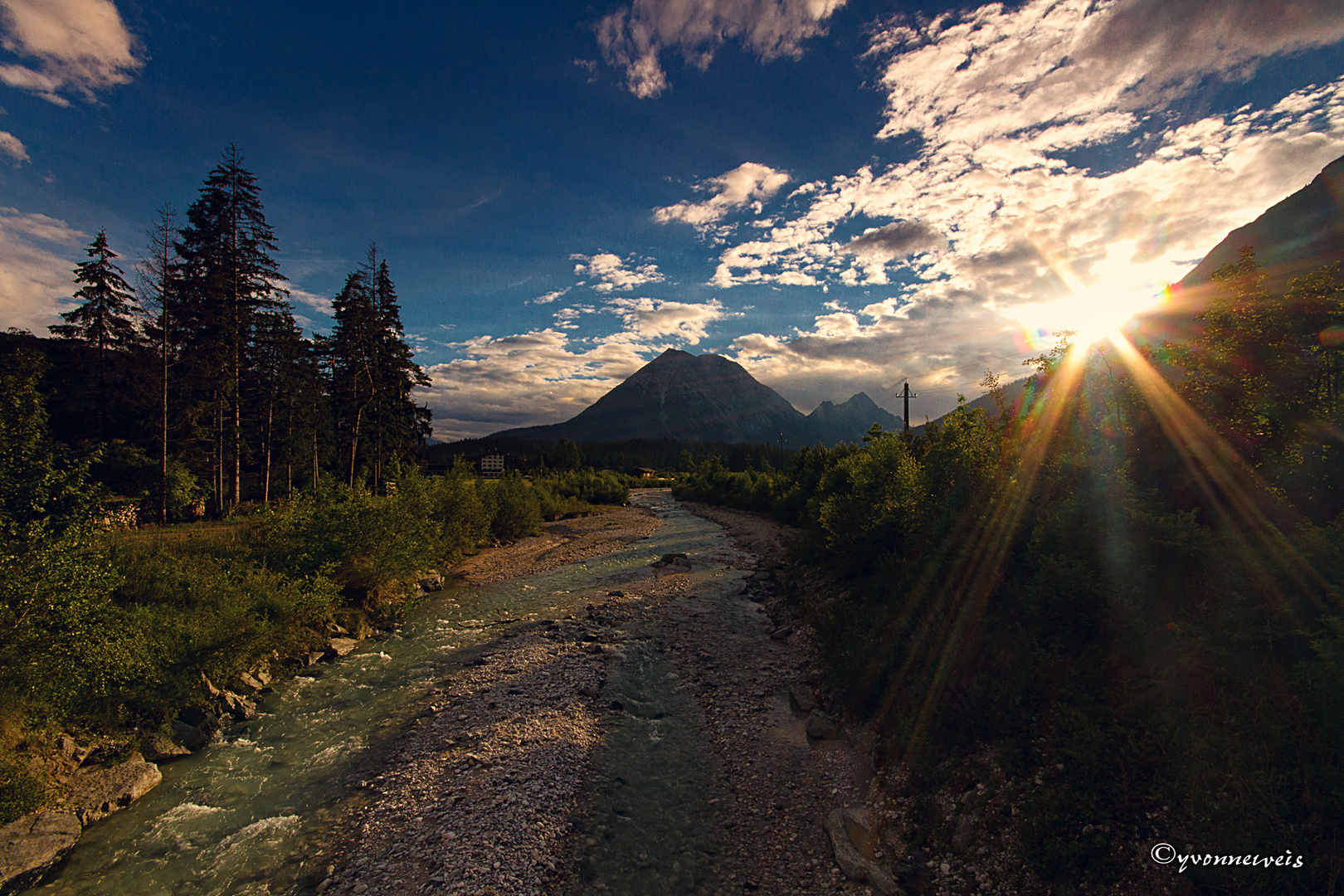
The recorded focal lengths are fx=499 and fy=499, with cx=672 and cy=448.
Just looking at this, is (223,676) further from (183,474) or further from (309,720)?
(183,474)

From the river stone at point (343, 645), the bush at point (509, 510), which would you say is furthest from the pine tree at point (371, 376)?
the river stone at point (343, 645)

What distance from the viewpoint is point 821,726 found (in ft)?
34.0

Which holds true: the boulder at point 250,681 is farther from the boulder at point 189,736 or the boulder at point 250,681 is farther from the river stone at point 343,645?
the river stone at point 343,645

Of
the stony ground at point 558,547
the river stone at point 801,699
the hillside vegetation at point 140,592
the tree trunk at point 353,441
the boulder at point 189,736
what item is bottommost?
the stony ground at point 558,547

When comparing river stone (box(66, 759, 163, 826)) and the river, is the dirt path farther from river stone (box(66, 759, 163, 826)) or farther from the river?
river stone (box(66, 759, 163, 826))

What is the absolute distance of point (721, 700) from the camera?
12195 mm

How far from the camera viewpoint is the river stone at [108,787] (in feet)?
26.6

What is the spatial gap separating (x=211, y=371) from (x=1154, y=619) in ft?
121

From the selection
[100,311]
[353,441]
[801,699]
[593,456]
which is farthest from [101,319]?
[593,456]

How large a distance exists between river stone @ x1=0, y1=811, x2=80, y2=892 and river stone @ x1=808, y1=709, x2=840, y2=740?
12225mm

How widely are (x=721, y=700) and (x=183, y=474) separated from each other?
99.4 feet

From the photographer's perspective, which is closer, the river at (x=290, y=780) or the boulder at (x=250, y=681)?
the river at (x=290, y=780)

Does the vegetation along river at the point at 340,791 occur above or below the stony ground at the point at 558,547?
above

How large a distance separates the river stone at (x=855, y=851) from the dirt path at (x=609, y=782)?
0.52 feet
